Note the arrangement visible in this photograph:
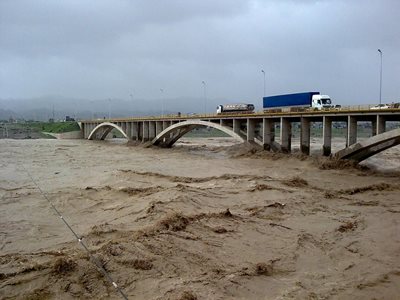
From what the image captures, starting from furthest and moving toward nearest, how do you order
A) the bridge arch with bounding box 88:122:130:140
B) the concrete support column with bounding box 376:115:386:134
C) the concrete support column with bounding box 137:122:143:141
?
the bridge arch with bounding box 88:122:130:140 → the concrete support column with bounding box 137:122:143:141 → the concrete support column with bounding box 376:115:386:134

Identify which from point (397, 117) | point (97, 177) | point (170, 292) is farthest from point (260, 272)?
point (397, 117)

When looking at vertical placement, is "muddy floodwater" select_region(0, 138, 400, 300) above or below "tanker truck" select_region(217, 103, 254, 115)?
below

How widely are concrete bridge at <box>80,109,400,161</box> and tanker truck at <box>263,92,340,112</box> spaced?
1.80 metres

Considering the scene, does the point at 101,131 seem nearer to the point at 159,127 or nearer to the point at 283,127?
the point at 159,127

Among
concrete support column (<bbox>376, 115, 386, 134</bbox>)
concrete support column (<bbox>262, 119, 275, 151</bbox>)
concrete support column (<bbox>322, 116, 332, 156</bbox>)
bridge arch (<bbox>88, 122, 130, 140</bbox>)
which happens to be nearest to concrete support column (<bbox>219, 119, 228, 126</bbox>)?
concrete support column (<bbox>262, 119, 275, 151</bbox>)

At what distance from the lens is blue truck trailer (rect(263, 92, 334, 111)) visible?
39.0 meters

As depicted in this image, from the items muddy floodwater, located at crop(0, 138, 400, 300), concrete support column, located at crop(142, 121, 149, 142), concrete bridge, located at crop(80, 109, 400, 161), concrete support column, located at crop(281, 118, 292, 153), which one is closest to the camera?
muddy floodwater, located at crop(0, 138, 400, 300)

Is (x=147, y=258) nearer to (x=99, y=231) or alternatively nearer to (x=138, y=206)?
(x=99, y=231)

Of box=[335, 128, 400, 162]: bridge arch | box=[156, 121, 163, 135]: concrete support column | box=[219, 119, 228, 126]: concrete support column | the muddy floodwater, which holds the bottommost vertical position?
the muddy floodwater

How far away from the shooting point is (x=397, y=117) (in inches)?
1113

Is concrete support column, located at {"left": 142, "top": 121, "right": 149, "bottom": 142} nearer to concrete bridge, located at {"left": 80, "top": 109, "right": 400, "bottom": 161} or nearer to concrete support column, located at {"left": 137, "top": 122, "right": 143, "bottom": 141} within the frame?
concrete bridge, located at {"left": 80, "top": 109, "right": 400, "bottom": 161}

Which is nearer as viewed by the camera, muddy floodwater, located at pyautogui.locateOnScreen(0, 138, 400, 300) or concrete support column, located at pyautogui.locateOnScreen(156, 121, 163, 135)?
muddy floodwater, located at pyautogui.locateOnScreen(0, 138, 400, 300)

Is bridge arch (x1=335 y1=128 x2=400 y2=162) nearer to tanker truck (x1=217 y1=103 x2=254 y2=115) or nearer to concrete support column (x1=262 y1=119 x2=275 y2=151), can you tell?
concrete support column (x1=262 y1=119 x2=275 y2=151)

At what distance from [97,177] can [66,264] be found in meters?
18.2
